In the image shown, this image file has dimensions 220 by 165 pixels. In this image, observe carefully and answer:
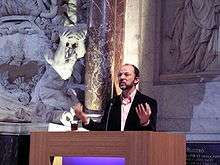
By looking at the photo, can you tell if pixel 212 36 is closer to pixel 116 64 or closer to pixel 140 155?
pixel 116 64

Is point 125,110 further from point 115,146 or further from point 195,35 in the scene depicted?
point 195,35

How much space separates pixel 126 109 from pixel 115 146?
2.11 ft

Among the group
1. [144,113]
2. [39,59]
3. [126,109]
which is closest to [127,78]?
[126,109]

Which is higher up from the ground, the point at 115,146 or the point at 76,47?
the point at 76,47

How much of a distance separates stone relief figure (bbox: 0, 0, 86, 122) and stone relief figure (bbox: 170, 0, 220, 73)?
1.35m

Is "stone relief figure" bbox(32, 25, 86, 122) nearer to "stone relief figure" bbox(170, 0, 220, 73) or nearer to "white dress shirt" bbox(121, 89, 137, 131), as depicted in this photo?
"stone relief figure" bbox(170, 0, 220, 73)

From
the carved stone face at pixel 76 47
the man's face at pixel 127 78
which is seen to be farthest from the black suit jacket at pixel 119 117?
the carved stone face at pixel 76 47

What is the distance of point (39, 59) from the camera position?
766 cm

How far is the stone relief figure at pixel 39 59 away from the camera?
7.28m

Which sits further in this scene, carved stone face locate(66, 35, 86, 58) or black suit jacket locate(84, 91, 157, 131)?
carved stone face locate(66, 35, 86, 58)

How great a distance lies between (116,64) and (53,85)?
103cm

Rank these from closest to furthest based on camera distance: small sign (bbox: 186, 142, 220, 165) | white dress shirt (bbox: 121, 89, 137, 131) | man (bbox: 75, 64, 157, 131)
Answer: man (bbox: 75, 64, 157, 131) < white dress shirt (bbox: 121, 89, 137, 131) < small sign (bbox: 186, 142, 220, 165)

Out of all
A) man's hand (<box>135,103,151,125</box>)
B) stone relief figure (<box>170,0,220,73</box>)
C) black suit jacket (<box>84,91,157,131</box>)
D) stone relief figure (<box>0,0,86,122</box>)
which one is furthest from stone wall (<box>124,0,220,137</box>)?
man's hand (<box>135,103,151,125</box>)

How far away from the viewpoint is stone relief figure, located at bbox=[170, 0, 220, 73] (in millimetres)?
6594
